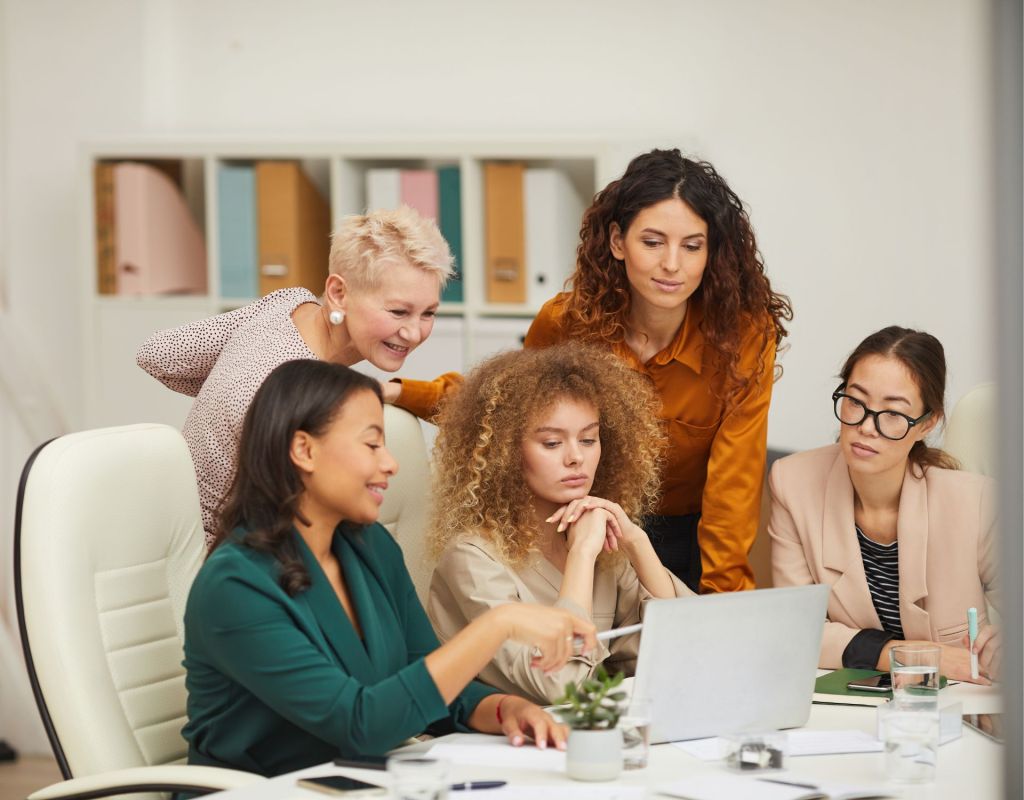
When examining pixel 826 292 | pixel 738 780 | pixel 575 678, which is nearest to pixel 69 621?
pixel 575 678

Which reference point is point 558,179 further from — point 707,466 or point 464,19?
point 707,466

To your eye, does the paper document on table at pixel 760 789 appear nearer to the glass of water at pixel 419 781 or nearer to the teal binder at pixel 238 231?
the glass of water at pixel 419 781

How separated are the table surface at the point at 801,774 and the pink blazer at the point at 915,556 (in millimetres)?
551

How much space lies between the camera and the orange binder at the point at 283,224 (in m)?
3.75

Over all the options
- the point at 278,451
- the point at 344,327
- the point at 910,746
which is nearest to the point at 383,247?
the point at 344,327

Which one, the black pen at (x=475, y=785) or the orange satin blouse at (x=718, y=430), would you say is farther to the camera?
the orange satin blouse at (x=718, y=430)

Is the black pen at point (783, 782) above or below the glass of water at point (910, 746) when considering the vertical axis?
below

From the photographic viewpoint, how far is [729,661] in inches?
65.0

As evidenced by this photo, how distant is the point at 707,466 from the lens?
245cm

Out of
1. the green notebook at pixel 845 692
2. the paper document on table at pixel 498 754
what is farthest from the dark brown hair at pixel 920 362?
the paper document on table at pixel 498 754

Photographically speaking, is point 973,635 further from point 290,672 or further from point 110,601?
point 110,601

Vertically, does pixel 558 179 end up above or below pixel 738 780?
above

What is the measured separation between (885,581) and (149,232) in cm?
251

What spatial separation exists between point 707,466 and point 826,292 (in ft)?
5.13
